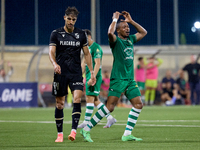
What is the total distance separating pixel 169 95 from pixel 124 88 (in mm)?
13141

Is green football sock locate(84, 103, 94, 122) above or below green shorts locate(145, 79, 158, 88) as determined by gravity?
below

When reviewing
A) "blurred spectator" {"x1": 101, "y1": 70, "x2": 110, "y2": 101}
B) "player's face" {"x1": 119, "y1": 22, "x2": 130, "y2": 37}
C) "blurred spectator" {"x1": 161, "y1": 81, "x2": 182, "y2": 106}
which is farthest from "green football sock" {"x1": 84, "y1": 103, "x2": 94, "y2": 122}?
"blurred spectator" {"x1": 161, "y1": 81, "x2": 182, "y2": 106}

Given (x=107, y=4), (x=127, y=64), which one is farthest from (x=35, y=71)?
(x=127, y=64)

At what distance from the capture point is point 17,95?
1878cm

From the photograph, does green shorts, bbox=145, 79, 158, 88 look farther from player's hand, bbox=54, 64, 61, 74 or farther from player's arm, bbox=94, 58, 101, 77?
player's hand, bbox=54, 64, 61, 74

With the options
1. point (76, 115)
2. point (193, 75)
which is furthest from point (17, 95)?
point (76, 115)

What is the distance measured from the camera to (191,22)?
24688mm

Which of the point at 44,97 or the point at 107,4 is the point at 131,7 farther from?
the point at 44,97

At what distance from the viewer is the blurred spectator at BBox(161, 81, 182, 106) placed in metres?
20.0

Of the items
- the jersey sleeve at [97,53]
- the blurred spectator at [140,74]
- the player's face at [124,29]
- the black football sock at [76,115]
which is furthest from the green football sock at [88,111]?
the blurred spectator at [140,74]

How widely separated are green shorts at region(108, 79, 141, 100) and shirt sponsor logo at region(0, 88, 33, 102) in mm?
11915

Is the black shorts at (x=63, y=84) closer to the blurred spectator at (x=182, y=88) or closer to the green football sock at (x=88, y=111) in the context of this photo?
the green football sock at (x=88, y=111)

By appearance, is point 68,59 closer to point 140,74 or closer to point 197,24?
point 140,74

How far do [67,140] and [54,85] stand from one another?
35.7 inches
